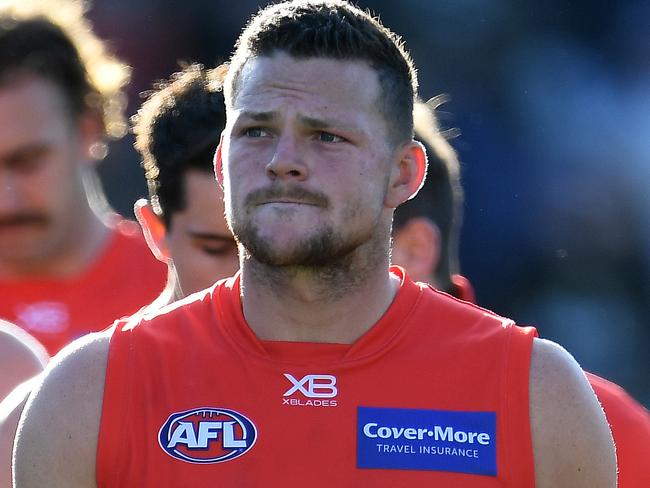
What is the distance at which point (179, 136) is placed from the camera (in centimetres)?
439

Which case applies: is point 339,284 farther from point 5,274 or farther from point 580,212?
point 580,212

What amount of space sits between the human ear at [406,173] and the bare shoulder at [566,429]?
1.64 feet

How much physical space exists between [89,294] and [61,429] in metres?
2.19

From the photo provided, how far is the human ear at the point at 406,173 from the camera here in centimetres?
303

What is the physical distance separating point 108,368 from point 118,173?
20.7ft

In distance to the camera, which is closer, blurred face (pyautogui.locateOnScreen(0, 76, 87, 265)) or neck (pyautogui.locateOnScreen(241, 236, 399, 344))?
neck (pyautogui.locateOnScreen(241, 236, 399, 344))

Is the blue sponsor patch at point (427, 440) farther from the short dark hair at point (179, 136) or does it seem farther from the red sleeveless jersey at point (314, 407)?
the short dark hair at point (179, 136)

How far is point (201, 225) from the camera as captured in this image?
4.20m

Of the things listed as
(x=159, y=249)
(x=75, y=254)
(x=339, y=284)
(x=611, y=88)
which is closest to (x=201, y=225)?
(x=159, y=249)

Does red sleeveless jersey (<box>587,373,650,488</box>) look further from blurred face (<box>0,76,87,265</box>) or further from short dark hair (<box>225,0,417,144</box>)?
blurred face (<box>0,76,87,265</box>)

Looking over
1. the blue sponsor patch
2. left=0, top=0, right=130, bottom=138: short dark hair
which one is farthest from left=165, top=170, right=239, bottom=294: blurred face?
the blue sponsor patch

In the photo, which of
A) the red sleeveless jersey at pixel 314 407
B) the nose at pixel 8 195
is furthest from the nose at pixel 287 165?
the nose at pixel 8 195

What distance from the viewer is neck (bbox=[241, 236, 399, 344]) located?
114 inches

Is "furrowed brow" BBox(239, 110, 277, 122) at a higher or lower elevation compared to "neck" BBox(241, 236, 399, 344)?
higher
